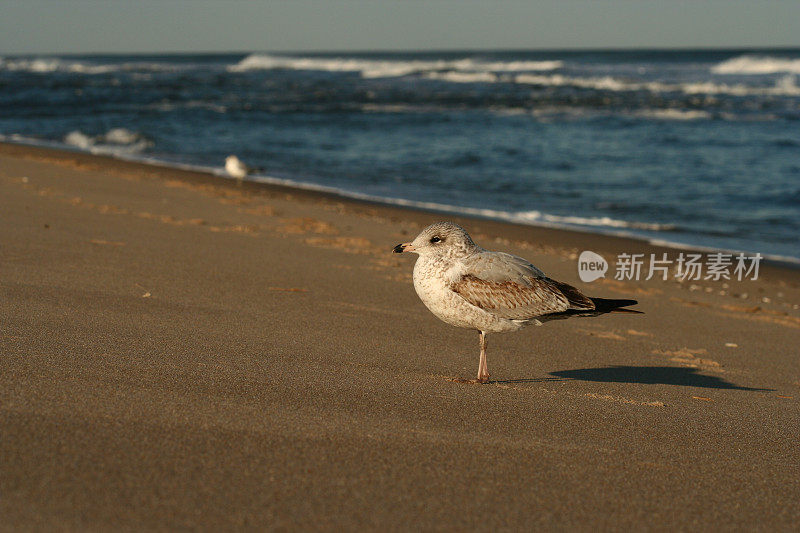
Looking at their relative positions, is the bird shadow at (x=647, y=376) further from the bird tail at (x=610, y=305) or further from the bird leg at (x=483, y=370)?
the bird tail at (x=610, y=305)

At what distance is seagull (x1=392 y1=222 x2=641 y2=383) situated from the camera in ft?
12.7

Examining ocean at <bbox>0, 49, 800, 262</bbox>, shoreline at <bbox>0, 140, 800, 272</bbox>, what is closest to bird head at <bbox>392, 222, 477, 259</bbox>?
shoreline at <bbox>0, 140, 800, 272</bbox>

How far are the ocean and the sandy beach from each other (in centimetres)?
588

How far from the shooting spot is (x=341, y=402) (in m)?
3.23

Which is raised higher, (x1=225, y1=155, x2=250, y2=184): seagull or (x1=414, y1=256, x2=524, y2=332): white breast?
(x1=414, y1=256, x2=524, y2=332): white breast

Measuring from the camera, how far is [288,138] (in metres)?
21.7

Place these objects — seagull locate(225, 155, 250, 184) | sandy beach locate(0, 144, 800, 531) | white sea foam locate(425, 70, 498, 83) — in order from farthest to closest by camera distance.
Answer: white sea foam locate(425, 70, 498, 83)
seagull locate(225, 155, 250, 184)
sandy beach locate(0, 144, 800, 531)

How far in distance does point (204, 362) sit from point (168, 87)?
41213 mm

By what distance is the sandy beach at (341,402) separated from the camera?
227cm

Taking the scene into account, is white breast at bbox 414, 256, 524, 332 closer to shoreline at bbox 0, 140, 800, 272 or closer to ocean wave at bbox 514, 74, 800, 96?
shoreline at bbox 0, 140, 800, 272

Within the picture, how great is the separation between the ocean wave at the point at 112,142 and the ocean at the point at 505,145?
0.22 feet

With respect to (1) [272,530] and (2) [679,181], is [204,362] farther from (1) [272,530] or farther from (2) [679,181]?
(2) [679,181]

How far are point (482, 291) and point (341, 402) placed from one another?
0.99 meters

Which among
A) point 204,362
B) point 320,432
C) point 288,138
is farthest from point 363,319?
point 288,138
